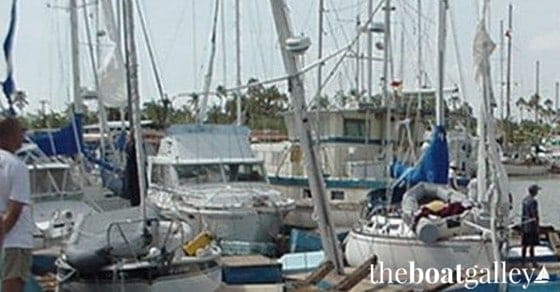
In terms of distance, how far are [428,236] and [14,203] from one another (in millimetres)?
9793

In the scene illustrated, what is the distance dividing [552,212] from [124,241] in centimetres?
2817

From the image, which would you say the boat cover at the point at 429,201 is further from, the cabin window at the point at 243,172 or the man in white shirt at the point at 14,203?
the man in white shirt at the point at 14,203

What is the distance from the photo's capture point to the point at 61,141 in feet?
64.9

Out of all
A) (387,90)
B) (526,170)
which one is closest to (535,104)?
(526,170)

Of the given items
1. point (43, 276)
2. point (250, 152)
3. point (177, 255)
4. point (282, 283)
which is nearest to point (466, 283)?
point (282, 283)

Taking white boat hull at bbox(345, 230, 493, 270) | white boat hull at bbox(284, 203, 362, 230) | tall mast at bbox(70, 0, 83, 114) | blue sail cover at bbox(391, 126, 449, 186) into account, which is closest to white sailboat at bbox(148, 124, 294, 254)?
white boat hull at bbox(284, 203, 362, 230)

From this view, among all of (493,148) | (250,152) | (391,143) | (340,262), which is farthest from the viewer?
(391,143)

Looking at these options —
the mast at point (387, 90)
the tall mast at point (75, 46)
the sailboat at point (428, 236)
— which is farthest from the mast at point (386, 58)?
the sailboat at point (428, 236)

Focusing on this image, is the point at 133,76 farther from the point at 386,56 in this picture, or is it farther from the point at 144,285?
the point at 386,56

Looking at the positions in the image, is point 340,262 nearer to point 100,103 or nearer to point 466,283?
point 466,283

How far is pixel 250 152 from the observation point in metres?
24.3

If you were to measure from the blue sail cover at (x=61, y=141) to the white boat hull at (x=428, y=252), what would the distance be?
6955mm

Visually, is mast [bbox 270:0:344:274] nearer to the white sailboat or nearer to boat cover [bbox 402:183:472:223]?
boat cover [bbox 402:183:472:223]

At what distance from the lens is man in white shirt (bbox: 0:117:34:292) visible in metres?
6.56
